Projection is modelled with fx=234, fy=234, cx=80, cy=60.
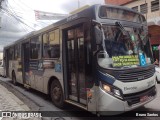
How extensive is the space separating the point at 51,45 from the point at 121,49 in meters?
3.22

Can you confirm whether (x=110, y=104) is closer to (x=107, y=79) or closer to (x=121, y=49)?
(x=107, y=79)

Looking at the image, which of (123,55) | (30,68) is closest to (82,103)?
(123,55)

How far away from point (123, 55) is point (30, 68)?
20.1 feet

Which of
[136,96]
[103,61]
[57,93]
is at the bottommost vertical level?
[57,93]

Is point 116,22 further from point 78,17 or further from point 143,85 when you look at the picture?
point 143,85

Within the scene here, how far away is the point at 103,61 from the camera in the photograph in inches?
228

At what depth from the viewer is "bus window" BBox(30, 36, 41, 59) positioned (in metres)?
9.79

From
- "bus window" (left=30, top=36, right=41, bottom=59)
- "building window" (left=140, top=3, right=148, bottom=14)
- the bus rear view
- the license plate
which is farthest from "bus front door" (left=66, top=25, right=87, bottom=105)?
"building window" (left=140, top=3, right=148, bottom=14)

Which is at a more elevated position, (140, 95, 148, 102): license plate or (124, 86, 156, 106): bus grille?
(124, 86, 156, 106): bus grille

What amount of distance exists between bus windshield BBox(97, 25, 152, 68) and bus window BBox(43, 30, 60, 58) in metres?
2.40

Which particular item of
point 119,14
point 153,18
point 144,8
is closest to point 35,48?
point 119,14

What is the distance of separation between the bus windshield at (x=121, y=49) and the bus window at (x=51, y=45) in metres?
2.40

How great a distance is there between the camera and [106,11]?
6199 mm

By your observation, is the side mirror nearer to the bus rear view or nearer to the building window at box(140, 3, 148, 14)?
the bus rear view
